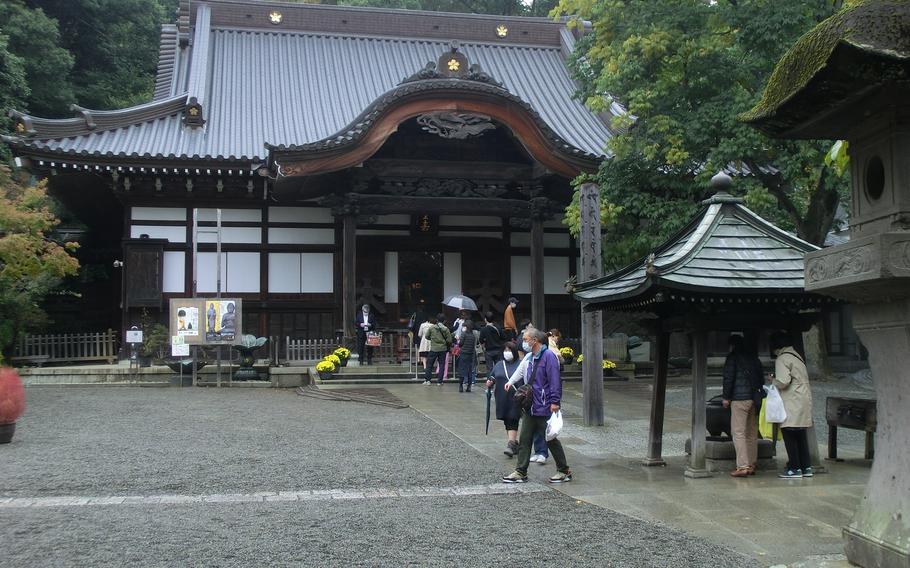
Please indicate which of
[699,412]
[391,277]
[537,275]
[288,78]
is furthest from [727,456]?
[288,78]

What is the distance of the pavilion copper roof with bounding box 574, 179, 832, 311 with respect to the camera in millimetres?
7996

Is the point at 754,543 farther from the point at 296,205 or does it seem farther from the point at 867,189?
the point at 296,205

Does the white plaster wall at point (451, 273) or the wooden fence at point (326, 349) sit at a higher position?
the white plaster wall at point (451, 273)

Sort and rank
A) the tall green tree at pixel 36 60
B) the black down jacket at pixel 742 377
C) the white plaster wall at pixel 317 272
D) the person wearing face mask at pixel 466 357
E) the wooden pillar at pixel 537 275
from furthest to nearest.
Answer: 1. the tall green tree at pixel 36 60
2. the white plaster wall at pixel 317 272
3. the wooden pillar at pixel 537 275
4. the person wearing face mask at pixel 466 357
5. the black down jacket at pixel 742 377

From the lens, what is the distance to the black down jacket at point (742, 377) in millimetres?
8688

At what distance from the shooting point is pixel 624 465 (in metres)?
9.39

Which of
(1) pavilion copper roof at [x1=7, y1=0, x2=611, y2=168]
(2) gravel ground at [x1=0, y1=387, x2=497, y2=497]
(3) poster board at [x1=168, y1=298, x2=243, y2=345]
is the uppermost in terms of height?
(1) pavilion copper roof at [x1=7, y1=0, x2=611, y2=168]

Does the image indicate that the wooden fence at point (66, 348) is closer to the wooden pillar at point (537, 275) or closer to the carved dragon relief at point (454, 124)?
the carved dragon relief at point (454, 124)

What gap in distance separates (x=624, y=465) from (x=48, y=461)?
683 cm

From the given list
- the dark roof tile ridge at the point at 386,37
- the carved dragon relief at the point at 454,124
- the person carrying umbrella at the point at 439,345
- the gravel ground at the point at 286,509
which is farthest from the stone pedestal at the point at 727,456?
the dark roof tile ridge at the point at 386,37

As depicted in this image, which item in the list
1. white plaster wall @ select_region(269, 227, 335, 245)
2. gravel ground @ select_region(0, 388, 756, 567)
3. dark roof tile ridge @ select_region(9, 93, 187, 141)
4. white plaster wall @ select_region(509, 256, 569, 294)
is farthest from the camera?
white plaster wall @ select_region(509, 256, 569, 294)

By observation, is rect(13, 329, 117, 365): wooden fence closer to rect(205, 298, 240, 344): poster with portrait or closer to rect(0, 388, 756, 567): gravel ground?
rect(205, 298, 240, 344): poster with portrait

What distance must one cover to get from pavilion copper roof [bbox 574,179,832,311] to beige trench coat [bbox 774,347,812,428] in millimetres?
876

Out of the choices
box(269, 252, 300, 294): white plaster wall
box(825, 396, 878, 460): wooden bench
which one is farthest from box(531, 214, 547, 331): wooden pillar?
Answer: box(825, 396, 878, 460): wooden bench
